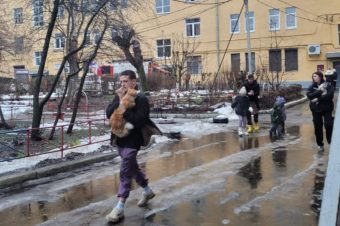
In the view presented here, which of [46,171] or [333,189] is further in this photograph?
[46,171]

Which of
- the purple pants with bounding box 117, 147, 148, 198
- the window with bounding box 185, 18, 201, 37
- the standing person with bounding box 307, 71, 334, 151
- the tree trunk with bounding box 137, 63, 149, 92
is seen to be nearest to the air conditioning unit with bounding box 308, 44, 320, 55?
the window with bounding box 185, 18, 201, 37

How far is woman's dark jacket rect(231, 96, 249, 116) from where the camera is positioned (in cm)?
1473

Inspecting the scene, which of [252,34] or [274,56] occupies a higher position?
[252,34]

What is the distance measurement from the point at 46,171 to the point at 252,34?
1521 inches

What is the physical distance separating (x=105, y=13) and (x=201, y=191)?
333 inches

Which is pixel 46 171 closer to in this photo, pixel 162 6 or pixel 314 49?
pixel 314 49

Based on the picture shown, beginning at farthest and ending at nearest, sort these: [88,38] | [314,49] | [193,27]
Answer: [193,27]
[314,49]
[88,38]

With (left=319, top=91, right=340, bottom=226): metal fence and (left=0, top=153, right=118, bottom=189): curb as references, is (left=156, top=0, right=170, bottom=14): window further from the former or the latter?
(left=319, top=91, right=340, bottom=226): metal fence

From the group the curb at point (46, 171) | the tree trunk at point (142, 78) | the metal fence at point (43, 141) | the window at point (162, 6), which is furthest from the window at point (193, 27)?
the curb at point (46, 171)

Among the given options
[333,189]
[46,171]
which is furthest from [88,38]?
[333,189]

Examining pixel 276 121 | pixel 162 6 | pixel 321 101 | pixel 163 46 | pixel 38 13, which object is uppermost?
pixel 162 6

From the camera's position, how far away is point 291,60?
44.7m

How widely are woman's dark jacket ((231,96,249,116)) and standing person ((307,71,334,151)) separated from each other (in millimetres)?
4045

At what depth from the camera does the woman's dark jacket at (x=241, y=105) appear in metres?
14.7
